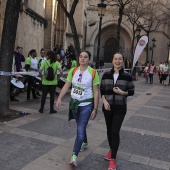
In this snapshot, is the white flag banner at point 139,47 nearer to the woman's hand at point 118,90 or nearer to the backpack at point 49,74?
the backpack at point 49,74

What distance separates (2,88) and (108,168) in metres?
4.20

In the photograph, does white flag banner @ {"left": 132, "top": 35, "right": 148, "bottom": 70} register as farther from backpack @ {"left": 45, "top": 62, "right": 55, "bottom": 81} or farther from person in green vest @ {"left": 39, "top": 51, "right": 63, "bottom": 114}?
backpack @ {"left": 45, "top": 62, "right": 55, "bottom": 81}

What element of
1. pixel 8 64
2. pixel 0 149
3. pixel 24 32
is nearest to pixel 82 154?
pixel 0 149

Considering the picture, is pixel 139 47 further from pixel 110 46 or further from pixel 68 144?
pixel 110 46

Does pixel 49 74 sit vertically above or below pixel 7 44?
below

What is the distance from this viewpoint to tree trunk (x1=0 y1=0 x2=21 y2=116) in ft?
24.1

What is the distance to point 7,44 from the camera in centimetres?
746

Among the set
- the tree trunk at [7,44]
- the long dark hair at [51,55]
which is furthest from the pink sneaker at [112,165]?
the long dark hair at [51,55]

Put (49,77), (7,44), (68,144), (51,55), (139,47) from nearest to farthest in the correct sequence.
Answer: (68,144), (7,44), (49,77), (51,55), (139,47)

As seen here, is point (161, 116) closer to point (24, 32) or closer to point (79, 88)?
point (79, 88)

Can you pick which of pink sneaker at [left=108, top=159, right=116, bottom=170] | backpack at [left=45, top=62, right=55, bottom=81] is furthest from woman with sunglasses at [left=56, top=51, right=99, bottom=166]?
backpack at [left=45, top=62, right=55, bottom=81]

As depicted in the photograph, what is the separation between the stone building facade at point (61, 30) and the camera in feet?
50.9

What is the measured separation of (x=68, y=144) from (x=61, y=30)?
21523 mm

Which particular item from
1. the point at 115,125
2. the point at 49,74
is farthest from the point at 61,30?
the point at 115,125
